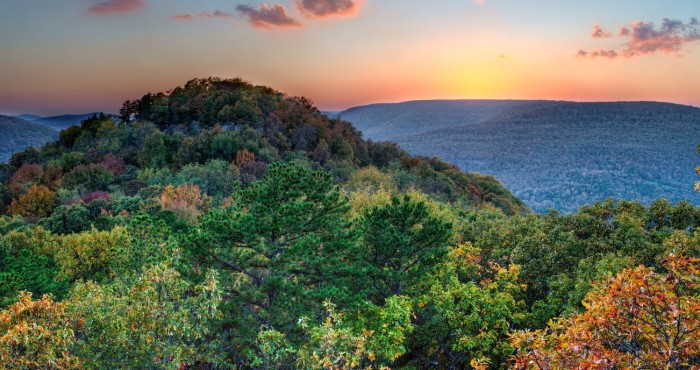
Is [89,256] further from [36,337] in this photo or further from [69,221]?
[36,337]

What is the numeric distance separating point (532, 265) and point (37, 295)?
2682cm

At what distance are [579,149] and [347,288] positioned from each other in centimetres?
13463

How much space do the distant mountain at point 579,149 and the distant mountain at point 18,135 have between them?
466ft

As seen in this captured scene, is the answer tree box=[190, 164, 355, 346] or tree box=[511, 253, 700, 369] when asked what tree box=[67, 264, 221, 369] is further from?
tree box=[511, 253, 700, 369]

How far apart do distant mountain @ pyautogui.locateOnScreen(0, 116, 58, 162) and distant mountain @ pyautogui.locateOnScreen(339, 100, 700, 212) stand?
142 metres

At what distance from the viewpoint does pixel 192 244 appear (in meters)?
16.7

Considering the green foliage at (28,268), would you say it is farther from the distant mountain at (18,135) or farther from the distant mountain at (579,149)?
the distant mountain at (18,135)

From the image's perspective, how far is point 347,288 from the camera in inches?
680

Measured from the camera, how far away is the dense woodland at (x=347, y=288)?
9.57 metres

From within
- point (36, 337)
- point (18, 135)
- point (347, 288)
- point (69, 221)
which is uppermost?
point (36, 337)

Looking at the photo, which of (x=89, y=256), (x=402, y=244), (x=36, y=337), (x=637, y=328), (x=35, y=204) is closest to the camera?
(x=637, y=328)

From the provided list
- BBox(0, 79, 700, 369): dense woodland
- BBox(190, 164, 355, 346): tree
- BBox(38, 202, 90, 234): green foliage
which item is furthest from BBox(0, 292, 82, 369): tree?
BBox(38, 202, 90, 234): green foliage

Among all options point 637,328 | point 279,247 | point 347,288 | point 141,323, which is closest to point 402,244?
point 347,288

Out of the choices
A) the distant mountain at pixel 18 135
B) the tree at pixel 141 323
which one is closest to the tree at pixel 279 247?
the tree at pixel 141 323
